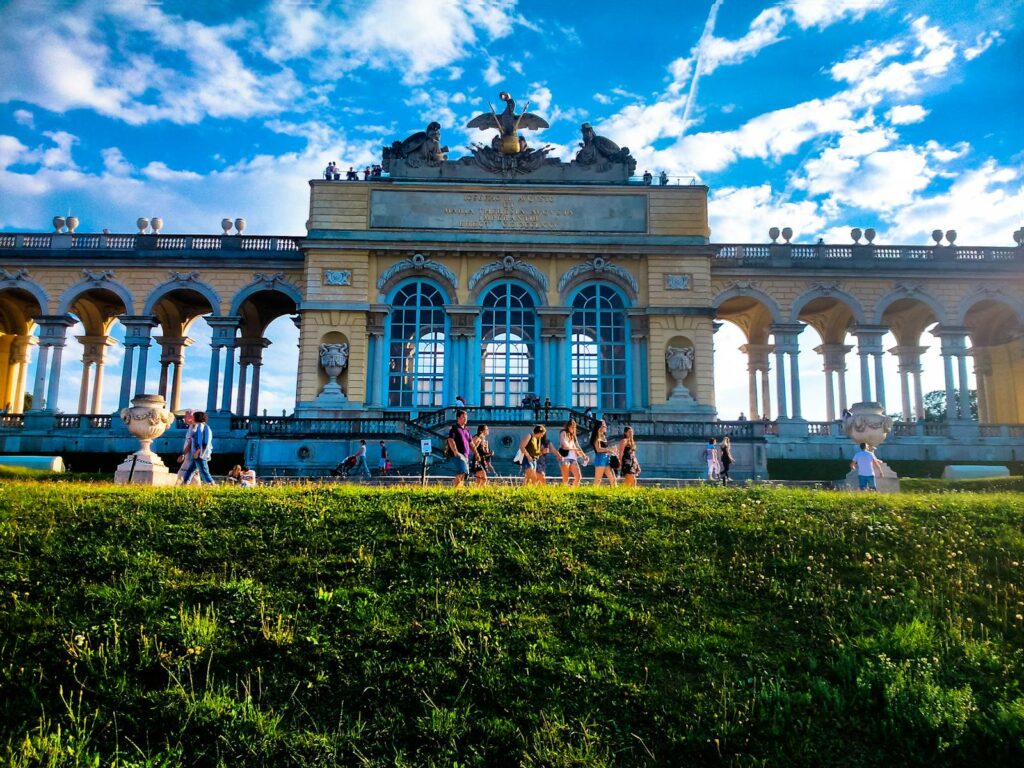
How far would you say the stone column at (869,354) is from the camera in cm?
3500

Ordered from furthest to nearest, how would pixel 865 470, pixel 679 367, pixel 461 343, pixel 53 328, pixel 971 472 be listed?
pixel 53 328 < pixel 461 343 < pixel 679 367 < pixel 971 472 < pixel 865 470

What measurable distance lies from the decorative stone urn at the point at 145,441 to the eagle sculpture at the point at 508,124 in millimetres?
21678

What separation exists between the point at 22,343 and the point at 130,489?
103 ft

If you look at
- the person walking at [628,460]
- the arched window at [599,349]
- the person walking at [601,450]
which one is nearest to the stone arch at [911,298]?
the arched window at [599,349]

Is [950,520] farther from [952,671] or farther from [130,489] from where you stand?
[130,489]

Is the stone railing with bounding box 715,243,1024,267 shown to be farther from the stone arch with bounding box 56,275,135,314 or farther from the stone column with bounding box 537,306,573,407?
the stone arch with bounding box 56,275,135,314

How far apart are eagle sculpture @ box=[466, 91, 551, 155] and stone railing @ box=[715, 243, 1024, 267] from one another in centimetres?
968

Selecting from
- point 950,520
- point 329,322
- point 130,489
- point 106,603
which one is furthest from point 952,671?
point 329,322

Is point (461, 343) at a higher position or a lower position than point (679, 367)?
higher

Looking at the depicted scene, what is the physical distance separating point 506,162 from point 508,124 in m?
1.89

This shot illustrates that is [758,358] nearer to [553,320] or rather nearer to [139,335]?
[553,320]

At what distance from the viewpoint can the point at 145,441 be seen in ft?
56.1

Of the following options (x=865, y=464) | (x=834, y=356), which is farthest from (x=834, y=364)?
(x=865, y=464)

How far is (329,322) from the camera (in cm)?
3303
